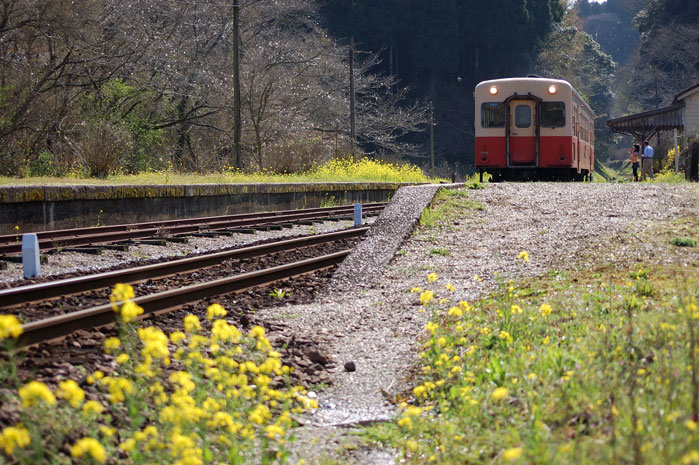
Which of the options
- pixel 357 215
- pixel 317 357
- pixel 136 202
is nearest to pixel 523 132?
pixel 357 215

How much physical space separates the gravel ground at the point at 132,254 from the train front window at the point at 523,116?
307 inches

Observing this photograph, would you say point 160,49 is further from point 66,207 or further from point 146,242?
point 146,242

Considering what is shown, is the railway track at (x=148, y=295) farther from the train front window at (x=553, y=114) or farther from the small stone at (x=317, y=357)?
the train front window at (x=553, y=114)

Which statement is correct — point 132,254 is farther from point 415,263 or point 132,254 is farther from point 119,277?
point 415,263

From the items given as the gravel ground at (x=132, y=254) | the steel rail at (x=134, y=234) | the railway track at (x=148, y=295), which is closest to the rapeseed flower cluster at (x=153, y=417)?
the railway track at (x=148, y=295)

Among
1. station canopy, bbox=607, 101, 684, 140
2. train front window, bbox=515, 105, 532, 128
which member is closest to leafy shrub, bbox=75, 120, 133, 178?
train front window, bbox=515, 105, 532, 128

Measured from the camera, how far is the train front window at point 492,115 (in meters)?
19.7

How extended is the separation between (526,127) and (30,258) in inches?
544

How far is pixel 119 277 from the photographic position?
25.8 ft

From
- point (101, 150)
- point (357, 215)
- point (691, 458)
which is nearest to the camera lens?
point (691, 458)

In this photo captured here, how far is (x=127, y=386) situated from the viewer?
333 centimetres

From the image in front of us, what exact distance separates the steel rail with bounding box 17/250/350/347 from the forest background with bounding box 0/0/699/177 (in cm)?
1038

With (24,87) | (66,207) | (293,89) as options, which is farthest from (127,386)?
(293,89)

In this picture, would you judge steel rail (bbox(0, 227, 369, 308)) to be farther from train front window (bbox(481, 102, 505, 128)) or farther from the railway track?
train front window (bbox(481, 102, 505, 128))
